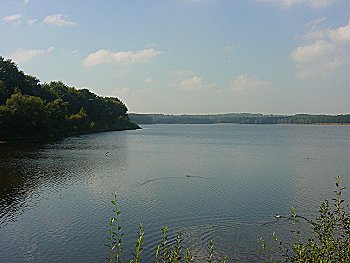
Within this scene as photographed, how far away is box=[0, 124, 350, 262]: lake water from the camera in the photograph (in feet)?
49.9

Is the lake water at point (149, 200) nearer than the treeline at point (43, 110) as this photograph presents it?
Yes

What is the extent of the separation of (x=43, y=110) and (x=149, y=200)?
158 ft

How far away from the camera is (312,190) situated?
26047 millimetres

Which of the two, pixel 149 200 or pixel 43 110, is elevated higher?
pixel 43 110

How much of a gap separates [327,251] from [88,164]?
110ft

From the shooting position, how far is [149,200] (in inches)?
892

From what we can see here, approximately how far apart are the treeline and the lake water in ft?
68.0

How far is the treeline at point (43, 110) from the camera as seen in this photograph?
60.3m

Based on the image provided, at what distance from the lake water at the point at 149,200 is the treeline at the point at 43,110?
68.0 feet

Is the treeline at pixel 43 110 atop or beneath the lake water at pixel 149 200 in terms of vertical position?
atop

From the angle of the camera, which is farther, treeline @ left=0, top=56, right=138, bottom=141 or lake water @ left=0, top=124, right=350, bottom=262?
treeline @ left=0, top=56, right=138, bottom=141

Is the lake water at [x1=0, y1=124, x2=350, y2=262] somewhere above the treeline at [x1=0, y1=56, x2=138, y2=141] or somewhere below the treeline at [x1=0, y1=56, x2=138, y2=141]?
below

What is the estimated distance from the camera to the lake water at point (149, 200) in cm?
1520

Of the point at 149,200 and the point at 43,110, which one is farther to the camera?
the point at 43,110
